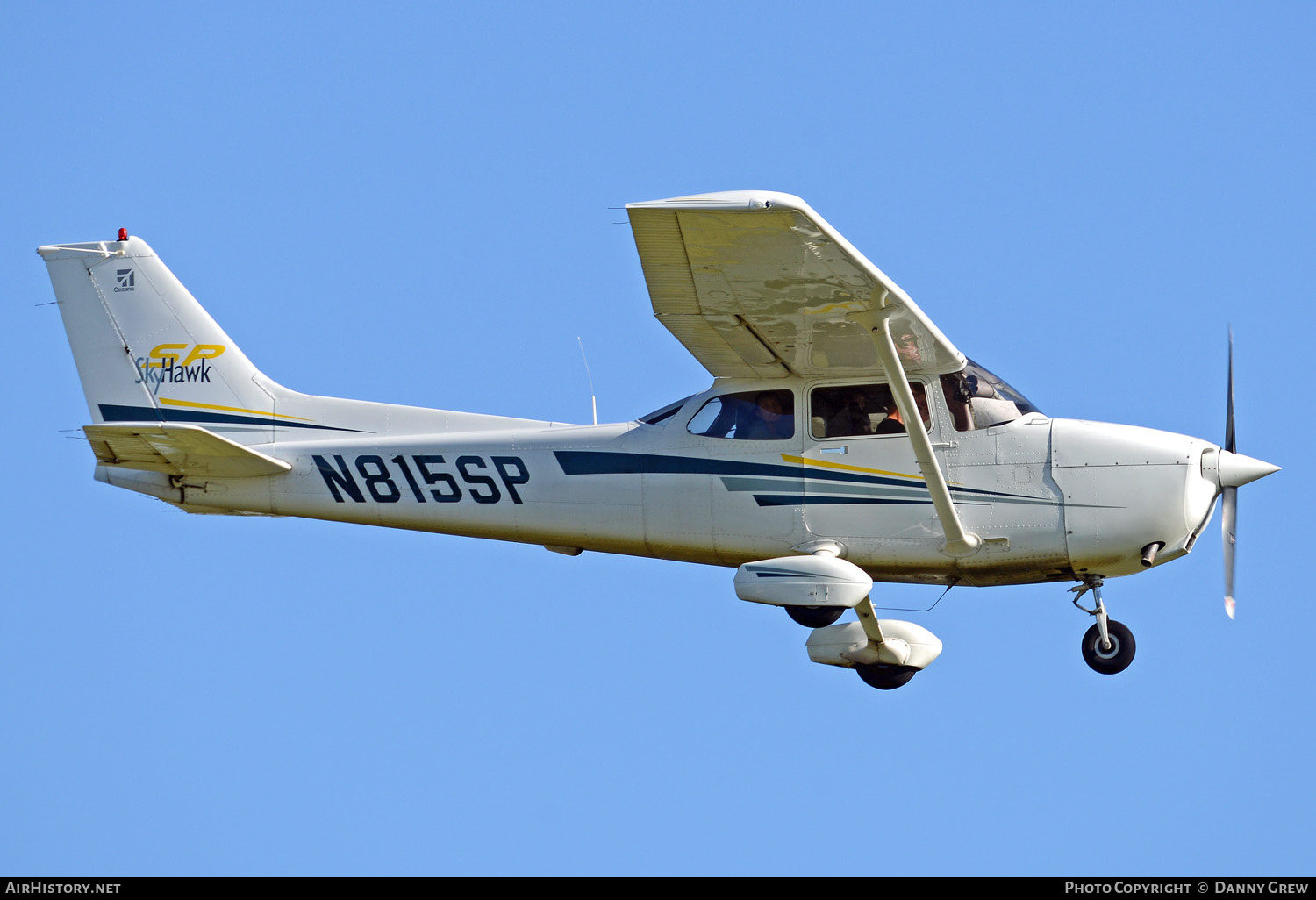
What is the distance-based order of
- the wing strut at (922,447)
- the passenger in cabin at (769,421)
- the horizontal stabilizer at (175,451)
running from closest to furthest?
the wing strut at (922,447)
the passenger in cabin at (769,421)
the horizontal stabilizer at (175,451)

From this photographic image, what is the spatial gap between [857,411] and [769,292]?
4.74 ft

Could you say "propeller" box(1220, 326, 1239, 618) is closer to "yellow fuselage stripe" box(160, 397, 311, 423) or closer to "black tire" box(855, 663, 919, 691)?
"black tire" box(855, 663, 919, 691)

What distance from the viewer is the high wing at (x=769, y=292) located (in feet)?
33.4

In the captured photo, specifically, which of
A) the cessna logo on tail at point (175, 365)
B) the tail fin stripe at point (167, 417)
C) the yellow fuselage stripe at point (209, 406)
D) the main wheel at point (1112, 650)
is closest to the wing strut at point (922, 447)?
the main wheel at point (1112, 650)

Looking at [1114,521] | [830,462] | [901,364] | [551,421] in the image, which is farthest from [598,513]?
[1114,521]

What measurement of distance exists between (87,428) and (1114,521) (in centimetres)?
742

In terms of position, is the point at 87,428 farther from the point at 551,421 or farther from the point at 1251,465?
the point at 1251,465

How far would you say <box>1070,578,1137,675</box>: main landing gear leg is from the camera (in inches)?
474

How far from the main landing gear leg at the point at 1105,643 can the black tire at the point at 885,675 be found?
5.36 ft

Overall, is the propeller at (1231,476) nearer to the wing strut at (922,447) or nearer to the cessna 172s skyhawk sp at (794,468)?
the cessna 172s skyhawk sp at (794,468)

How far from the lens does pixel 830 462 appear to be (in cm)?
1221

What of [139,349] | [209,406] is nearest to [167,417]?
[209,406]

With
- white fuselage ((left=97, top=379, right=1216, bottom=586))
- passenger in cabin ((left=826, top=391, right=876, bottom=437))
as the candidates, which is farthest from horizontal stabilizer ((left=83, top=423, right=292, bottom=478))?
passenger in cabin ((left=826, top=391, right=876, bottom=437))

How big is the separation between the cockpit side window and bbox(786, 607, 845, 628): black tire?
51.3 inches
